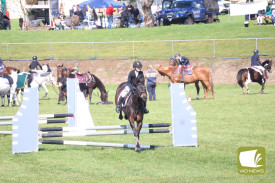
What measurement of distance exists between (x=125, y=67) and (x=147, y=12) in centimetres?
1299

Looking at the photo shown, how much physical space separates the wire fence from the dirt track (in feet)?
2.64

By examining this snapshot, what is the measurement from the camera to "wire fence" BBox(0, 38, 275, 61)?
41.5 metres

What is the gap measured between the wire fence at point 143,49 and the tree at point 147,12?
26.0 feet

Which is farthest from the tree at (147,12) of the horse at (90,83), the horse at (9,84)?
the horse at (9,84)

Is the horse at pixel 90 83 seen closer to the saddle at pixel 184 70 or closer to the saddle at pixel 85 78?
the saddle at pixel 85 78

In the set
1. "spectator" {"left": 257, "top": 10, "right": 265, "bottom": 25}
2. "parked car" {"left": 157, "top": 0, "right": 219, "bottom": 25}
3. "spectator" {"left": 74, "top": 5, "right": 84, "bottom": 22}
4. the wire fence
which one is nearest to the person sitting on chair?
the wire fence

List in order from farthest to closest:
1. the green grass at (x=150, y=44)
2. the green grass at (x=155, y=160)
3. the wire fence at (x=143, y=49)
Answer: the green grass at (x=150, y=44)
the wire fence at (x=143, y=49)
the green grass at (x=155, y=160)

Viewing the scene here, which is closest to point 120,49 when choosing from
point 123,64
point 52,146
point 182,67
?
point 123,64

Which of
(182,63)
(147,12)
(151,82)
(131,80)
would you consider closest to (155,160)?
(131,80)

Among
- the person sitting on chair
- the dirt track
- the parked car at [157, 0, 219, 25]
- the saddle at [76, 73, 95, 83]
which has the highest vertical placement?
the parked car at [157, 0, 219, 25]

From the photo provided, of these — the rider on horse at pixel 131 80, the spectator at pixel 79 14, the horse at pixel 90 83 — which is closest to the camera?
the rider on horse at pixel 131 80

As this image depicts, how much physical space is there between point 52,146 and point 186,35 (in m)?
34.9

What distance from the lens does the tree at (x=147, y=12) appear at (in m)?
52.2

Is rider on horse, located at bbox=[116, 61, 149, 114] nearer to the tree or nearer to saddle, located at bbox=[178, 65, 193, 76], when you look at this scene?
saddle, located at bbox=[178, 65, 193, 76]
